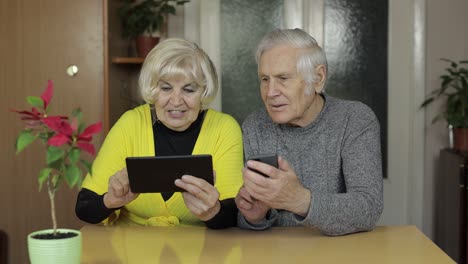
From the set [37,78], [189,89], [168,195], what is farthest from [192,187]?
[37,78]

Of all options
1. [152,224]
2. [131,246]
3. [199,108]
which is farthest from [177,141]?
[131,246]

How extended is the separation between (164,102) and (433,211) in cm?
240

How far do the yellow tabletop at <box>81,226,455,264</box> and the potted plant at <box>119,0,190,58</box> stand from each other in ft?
5.99

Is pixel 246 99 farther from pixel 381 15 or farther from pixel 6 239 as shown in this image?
pixel 6 239

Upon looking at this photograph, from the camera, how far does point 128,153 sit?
210 cm

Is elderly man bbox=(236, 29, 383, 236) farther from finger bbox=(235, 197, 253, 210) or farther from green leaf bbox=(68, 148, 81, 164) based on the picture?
green leaf bbox=(68, 148, 81, 164)

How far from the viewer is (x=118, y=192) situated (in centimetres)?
186

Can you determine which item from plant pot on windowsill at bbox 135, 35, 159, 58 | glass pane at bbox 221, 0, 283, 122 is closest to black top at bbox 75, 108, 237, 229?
plant pot on windowsill at bbox 135, 35, 159, 58

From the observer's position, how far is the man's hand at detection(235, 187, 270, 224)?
1.90 m

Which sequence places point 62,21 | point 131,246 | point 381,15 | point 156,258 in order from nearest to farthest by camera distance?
point 156,258
point 131,246
point 62,21
point 381,15

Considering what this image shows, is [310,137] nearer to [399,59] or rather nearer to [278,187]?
[278,187]

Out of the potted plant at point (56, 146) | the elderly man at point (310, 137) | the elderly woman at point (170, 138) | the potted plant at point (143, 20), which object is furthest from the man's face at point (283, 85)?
the potted plant at point (143, 20)

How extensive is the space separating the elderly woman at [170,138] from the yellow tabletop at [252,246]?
0.34ft

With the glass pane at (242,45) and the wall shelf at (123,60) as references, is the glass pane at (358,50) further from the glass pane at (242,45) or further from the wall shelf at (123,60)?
the wall shelf at (123,60)
